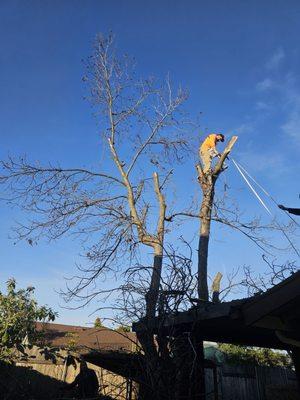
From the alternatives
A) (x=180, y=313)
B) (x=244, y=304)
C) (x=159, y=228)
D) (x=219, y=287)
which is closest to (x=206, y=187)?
(x=159, y=228)

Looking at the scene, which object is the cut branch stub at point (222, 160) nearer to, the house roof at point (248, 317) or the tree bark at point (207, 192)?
the tree bark at point (207, 192)

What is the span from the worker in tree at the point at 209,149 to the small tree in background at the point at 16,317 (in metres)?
5.15

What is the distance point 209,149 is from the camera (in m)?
9.59

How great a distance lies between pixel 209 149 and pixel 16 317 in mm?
5662

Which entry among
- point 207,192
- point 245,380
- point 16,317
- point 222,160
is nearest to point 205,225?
point 207,192

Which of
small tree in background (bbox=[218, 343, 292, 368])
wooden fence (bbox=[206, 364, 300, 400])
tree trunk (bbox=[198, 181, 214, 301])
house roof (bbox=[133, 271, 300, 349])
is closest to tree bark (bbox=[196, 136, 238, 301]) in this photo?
tree trunk (bbox=[198, 181, 214, 301])

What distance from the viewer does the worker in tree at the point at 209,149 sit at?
9.51m

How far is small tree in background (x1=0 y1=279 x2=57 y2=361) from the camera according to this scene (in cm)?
630

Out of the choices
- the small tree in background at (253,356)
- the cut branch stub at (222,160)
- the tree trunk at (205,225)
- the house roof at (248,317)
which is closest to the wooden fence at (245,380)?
the small tree in background at (253,356)

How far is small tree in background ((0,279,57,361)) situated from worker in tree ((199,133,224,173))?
16.9ft

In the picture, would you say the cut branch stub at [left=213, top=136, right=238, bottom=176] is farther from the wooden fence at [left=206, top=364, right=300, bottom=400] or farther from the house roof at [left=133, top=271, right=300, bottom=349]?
the wooden fence at [left=206, top=364, right=300, bottom=400]

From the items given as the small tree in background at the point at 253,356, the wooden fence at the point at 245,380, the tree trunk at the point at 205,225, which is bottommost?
the wooden fence at the point at 245,380

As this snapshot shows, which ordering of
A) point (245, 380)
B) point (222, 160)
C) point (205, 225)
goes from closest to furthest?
point (205, 225), point (222, 160), point (245, 380)

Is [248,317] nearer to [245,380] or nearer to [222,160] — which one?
[222,160]
